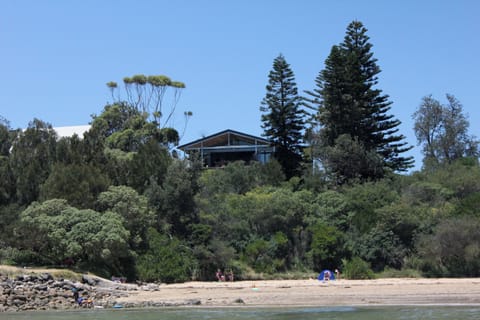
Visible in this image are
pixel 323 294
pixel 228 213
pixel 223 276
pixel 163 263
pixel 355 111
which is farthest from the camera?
pixel 355 111

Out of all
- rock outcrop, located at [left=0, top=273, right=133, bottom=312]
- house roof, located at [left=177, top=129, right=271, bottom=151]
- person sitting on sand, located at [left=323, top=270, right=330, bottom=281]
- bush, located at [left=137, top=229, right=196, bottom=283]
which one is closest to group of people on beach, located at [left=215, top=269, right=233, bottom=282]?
bush, located at [left=137, top=229, right=196, bottom=283]

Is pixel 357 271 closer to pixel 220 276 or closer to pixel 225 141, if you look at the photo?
pixel 220 276

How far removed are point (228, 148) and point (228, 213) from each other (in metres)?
13.4

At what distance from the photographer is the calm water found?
62.0 ft

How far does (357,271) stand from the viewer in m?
28.7

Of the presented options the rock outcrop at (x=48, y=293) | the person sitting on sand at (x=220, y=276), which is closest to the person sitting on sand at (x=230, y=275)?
the person sitting on sand at (x=220, y=276)

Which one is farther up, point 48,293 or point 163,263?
point 163,263

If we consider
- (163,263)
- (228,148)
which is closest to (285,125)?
(228,148)

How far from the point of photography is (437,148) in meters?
46.0

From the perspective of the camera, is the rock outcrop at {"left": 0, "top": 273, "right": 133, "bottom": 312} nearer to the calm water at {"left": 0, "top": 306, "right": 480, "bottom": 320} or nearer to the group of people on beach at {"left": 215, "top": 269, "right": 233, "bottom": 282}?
the calm water at {"left": 0, "top": 306, "right": 480, "bottom": 320}

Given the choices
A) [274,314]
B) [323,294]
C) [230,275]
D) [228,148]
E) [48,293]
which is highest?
[228,148]

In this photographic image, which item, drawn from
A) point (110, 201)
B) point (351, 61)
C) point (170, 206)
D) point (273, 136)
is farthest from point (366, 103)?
point (110, 201)

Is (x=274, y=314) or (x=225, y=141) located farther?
(x=225, y=141)

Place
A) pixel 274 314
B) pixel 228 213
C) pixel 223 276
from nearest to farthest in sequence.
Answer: pixel 274 314 → pixel 223 276 → pixel 228 213
